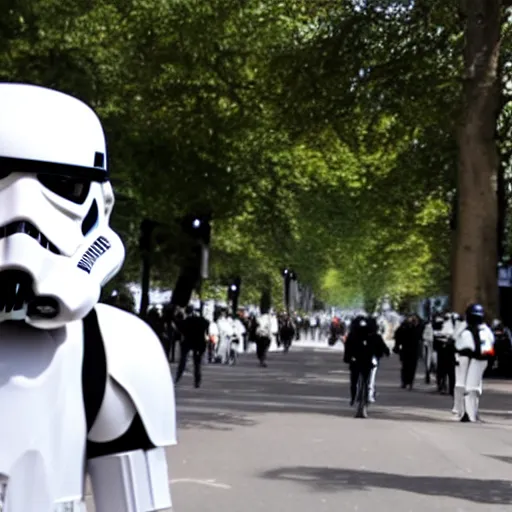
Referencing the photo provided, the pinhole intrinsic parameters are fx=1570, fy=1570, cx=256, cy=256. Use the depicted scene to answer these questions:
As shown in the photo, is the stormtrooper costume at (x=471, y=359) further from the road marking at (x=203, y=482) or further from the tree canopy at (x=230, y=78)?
the road marking at (x=203, y=482)

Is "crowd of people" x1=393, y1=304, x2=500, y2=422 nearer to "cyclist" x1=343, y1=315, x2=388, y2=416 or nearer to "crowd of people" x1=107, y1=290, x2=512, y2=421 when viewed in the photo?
"crowd of people" x1=107, y1=290, x2=512, y2=421

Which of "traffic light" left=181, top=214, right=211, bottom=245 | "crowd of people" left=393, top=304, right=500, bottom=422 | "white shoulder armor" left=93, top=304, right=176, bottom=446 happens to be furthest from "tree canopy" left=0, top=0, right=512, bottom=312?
"white shoulder armor" left=93, top=304, right=176, bottom=446

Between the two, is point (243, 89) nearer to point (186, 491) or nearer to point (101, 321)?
point (186, 491)

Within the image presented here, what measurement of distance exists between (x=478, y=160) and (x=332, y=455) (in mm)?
14212

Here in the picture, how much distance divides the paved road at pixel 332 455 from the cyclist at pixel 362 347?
2.41ft

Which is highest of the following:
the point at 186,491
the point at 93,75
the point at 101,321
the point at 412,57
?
the point at 412,57

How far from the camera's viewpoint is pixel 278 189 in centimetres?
4641

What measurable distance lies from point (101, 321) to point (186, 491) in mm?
9187

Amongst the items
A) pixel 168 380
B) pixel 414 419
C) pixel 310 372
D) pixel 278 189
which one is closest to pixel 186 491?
pixel 168 380

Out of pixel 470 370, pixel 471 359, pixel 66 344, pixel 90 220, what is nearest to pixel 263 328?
pixel 471 359

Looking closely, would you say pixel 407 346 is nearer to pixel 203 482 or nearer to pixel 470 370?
pixel 470 370

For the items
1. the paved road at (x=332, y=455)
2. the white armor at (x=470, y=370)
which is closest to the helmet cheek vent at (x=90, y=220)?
the paved road at (x=332, y=455)

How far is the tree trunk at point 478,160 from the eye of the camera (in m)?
28.6

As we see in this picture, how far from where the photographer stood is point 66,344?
3.35 metres
